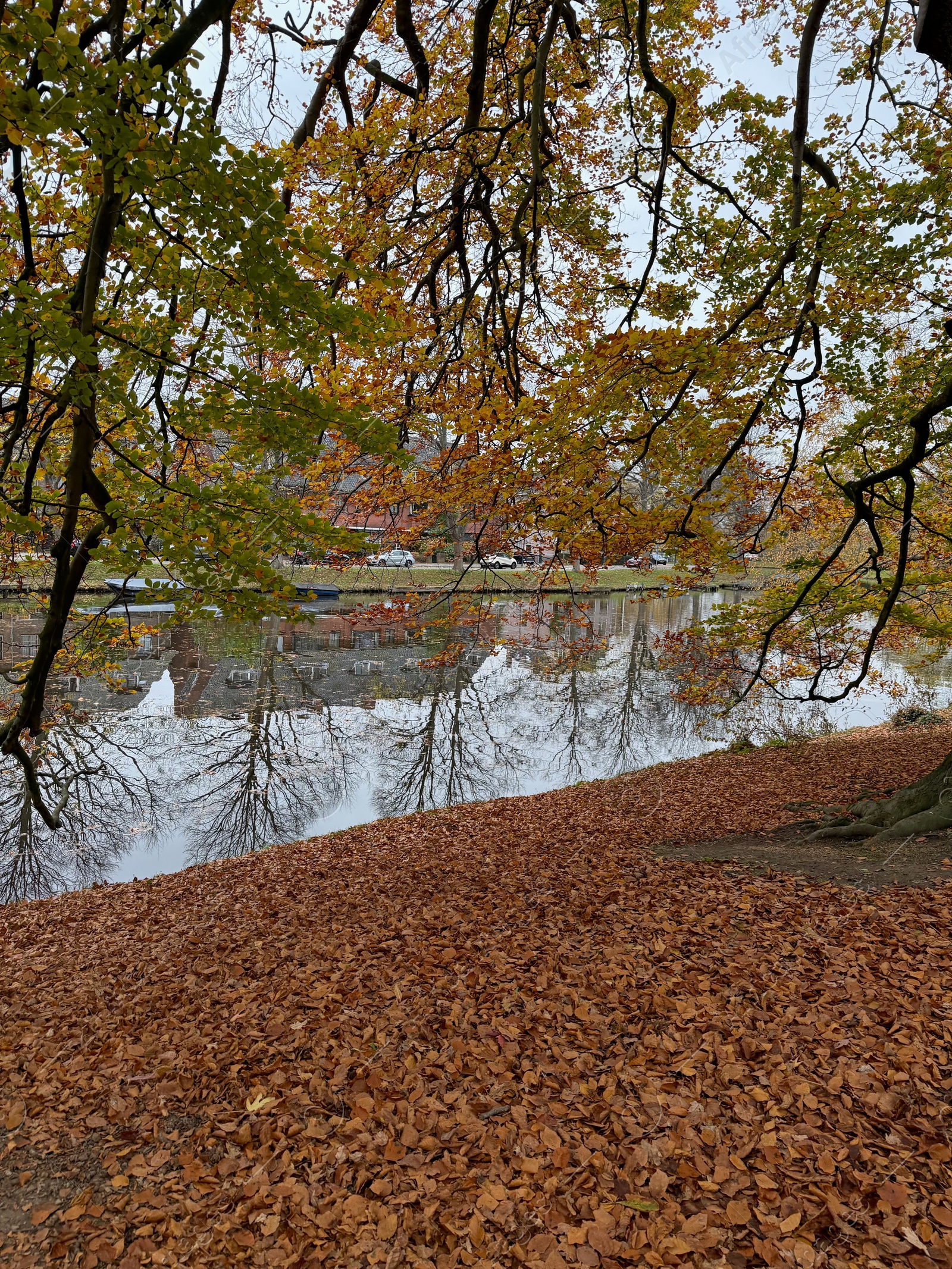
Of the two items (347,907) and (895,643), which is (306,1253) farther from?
(895,643)

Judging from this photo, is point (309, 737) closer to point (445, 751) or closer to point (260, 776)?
point (260, 776)

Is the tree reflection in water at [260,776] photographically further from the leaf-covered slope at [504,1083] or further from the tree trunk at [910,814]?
the tree trunk at [910,814]

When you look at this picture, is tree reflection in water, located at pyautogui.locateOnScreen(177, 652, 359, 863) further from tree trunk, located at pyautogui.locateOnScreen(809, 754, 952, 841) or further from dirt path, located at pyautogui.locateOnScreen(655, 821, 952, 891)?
tree trunk, located at pyautogui.locateOnScreen(809, 754, 952, 841)

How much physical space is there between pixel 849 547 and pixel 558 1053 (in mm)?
18489

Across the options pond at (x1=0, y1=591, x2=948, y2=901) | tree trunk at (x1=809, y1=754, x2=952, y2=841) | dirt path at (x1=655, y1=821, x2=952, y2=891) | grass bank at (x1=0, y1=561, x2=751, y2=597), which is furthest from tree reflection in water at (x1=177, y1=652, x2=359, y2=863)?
tree trunk at (x1=809, y1=754, x2=952, y2=841)

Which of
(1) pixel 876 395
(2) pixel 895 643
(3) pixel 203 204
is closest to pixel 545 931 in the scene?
(3) pixel 203 204

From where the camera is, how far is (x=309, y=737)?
40.2ft

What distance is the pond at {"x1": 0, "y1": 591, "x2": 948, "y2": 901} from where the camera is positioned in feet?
27.9

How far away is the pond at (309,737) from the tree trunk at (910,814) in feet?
9.02

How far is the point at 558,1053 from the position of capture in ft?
9.33

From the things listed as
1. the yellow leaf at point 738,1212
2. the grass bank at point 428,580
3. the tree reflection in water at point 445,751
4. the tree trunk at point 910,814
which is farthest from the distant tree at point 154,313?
the tree reflection in water at point 445,751

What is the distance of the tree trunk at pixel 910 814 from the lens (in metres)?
4.98

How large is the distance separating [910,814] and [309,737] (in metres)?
9.66

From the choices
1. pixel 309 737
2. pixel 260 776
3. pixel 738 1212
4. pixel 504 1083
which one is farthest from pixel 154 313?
pixel 309 737
